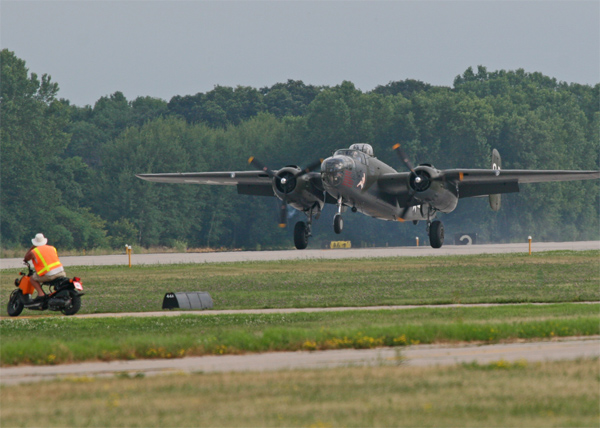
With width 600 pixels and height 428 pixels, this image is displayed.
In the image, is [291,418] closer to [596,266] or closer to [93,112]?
[596,266]

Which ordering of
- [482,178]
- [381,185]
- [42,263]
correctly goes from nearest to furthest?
[42,263] → [381,185] → [482,178]

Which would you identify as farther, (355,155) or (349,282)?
(355,155)

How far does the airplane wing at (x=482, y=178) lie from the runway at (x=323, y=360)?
2888 cm

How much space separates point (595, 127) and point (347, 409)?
120 metres

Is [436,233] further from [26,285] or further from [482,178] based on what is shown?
[26,285]

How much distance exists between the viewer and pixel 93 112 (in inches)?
4791

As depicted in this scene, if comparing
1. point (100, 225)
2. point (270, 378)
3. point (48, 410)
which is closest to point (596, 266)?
point (270, 378)

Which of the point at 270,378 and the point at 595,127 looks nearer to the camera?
the point at 270,378

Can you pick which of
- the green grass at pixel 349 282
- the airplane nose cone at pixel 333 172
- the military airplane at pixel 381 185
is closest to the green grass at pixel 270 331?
the green grass at pixel 349 282

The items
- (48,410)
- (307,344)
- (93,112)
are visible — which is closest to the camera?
(48,410)

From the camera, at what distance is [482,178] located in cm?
4716

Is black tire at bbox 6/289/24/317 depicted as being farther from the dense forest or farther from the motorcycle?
the dense forest

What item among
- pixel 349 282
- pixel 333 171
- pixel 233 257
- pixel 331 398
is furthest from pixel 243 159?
pixel 331 398

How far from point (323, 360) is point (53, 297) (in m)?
10.4
